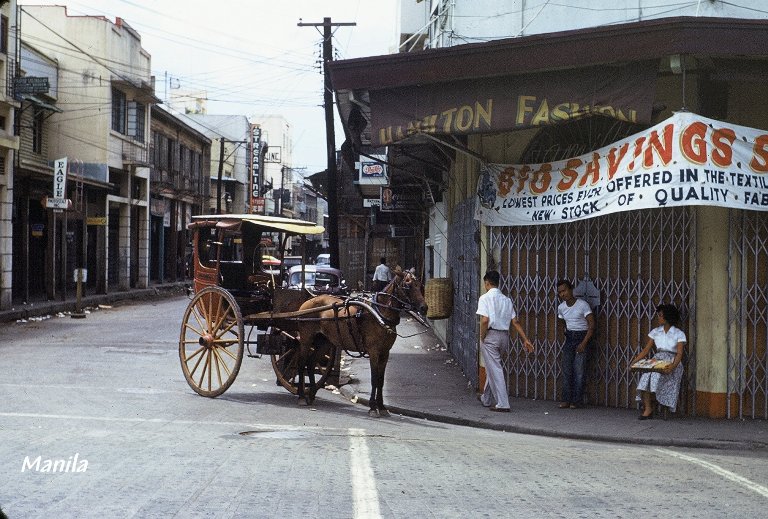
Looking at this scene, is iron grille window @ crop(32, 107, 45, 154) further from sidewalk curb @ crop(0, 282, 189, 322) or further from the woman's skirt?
the woman's skirt

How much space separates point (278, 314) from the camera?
12.6 metres

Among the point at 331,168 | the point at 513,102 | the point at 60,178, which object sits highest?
the point at 331,168

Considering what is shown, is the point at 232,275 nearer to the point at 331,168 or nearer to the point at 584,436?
the point at 584,436

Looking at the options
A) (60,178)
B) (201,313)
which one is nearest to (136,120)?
(60,178)

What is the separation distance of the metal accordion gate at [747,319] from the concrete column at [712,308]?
77 mm

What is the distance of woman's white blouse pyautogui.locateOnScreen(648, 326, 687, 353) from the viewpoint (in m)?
11.4

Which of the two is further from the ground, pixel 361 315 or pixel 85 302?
pixel 361 315

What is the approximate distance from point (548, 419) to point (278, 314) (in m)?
3.94

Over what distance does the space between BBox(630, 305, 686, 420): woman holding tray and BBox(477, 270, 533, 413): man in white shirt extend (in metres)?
1.74

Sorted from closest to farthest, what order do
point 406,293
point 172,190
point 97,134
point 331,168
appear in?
point 406,293, point 331,168, point 97,134, point 172,190

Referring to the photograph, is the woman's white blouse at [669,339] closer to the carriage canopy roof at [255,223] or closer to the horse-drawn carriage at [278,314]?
the horse-drawn carriage at [278,314]

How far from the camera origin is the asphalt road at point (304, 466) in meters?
6.35

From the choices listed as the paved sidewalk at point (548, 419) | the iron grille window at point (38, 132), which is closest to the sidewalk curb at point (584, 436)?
the paved sidewalk at point (548, 419)

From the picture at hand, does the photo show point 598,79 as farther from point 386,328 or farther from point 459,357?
point 459,357
